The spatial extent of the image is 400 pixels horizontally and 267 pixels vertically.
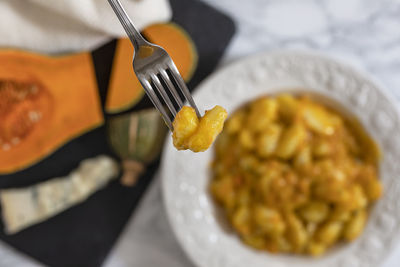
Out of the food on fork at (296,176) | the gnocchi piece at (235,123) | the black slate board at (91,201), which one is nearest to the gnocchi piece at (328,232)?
the food on fork at (296,176)

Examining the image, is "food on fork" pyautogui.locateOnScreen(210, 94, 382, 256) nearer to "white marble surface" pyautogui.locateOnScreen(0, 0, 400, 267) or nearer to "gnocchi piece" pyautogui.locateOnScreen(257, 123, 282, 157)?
"gnocchi piece" pyautogui.locateOnScreen(257, 123, 282, 157)

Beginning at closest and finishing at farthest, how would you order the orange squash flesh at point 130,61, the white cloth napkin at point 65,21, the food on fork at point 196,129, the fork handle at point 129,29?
the food on fork at point 196,129, the fork handle at point 129,29, the white cloth napkin at point 65,21, the orange squash flesh at point 130,61

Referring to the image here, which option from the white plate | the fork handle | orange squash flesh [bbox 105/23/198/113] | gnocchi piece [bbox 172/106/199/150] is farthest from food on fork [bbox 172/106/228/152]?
Result: orange squash flesh [bbox 105/23/198/113]

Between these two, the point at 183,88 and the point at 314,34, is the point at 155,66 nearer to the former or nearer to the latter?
the point at 183,88

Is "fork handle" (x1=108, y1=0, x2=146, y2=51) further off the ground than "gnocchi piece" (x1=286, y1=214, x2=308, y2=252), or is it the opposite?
"fork handle" (x1=108, y1=0, x2=146, y2=51)

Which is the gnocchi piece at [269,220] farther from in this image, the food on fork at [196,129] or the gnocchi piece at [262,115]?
the food on fork at [196,129]
